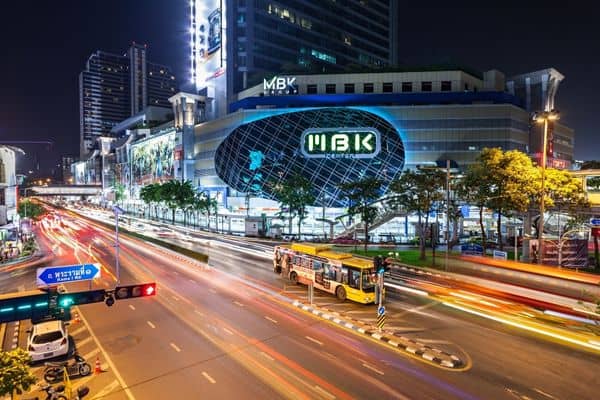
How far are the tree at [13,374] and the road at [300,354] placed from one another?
3.84 m

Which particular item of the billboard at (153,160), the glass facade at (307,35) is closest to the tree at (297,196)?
the glass facade at (307,35)

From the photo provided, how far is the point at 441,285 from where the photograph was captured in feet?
97.5

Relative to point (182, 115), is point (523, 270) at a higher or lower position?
lower

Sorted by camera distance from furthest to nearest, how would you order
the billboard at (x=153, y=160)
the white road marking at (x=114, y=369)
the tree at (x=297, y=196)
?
the billboard at (x=153, y=160) → the tree at (x=297, y=196) → the white road marking at (x=114, y=369)

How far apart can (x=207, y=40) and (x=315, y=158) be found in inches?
2562

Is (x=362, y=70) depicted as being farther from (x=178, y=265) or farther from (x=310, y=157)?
(x=178, y=265)

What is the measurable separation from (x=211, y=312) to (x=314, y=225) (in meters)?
54.6

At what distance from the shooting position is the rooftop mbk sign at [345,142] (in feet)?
263

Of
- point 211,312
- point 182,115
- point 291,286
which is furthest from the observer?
point 182,115

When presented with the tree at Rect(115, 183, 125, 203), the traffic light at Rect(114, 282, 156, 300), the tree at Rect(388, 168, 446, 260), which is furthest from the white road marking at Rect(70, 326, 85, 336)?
the tree at Rect(115, 183, 125, 203)

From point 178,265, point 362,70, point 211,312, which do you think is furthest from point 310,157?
point 211,312

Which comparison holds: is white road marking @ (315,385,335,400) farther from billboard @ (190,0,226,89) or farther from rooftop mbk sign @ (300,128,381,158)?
billboard @ (190,0,226,89)

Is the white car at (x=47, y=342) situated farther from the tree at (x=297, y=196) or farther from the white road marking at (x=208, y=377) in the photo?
the tree at (x=297, y=196)

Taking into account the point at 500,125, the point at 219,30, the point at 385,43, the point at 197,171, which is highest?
the point at 385,43
